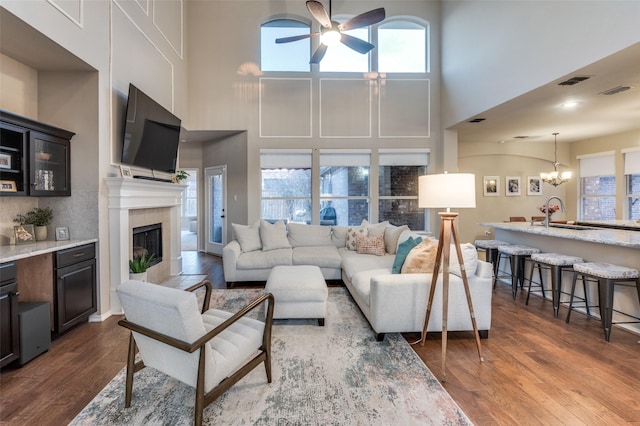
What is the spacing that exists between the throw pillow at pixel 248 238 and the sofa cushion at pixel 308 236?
1.84ft

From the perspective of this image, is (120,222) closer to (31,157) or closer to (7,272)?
(31,157)

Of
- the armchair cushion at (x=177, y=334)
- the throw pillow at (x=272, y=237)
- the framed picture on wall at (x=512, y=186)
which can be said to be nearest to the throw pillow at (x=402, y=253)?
the armchair cushion at (x=177, y=334)

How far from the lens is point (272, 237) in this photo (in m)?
4.89

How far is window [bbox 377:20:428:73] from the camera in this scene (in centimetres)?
639

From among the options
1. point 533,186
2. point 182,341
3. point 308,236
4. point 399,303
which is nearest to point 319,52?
point 308,236

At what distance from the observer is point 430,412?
1849 millimetres

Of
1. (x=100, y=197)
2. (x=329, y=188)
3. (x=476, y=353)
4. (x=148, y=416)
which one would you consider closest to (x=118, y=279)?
(x=100, y=197)

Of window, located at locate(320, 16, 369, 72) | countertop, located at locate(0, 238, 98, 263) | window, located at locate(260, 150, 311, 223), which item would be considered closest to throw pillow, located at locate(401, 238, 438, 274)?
countertop, located at locate(0, 238, 98, 263)

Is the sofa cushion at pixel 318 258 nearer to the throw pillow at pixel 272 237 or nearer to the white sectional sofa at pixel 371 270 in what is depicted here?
the white sectional sofa at pixel 371 270

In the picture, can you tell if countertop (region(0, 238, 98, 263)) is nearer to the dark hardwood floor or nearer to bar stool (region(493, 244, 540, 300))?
the dark hardwood floor

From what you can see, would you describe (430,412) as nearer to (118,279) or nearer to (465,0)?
(118,279)

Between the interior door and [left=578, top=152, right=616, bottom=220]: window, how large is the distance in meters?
8.39

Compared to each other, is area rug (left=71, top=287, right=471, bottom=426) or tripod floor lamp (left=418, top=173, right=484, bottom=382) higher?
tripod floor lamp (left=418, top=173, right=484, bottom=382)

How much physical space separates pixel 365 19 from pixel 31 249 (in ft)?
14.2
